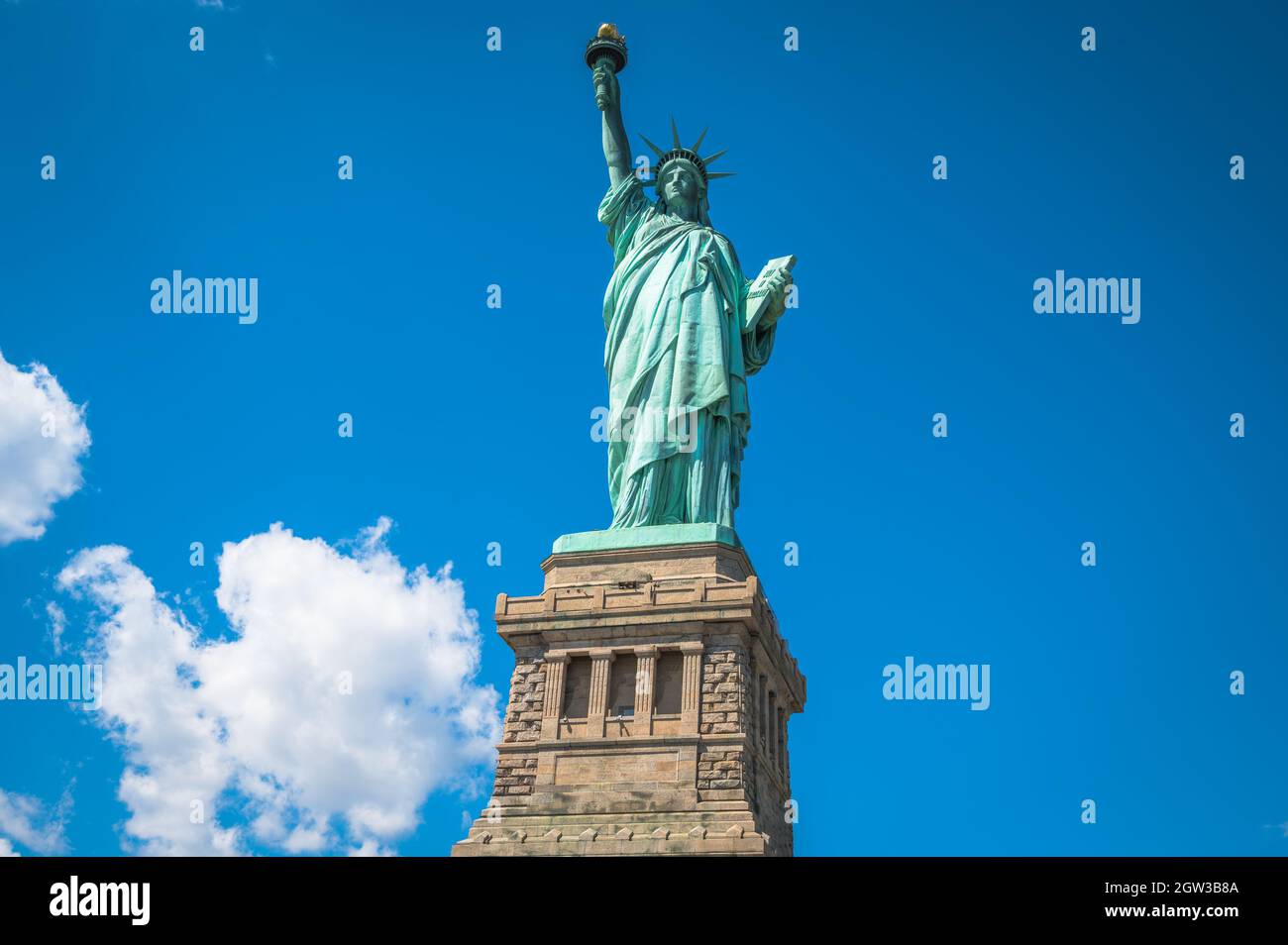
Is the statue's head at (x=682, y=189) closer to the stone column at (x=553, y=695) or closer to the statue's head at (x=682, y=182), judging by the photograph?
the statue's head at (x=682, y=182)

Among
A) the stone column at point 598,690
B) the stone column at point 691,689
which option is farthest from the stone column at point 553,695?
the stone column at point 691,689

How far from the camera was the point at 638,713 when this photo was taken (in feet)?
72.6

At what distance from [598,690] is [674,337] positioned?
815 centimetres

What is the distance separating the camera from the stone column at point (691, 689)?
71.4 ft

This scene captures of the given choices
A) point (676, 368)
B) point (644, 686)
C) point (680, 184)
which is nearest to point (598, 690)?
point (644, 686)

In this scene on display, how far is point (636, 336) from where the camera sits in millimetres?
27375

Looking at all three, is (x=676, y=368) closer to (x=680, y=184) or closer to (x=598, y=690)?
(x=680, y=184)

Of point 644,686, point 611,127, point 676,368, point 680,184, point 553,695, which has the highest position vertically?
point 611,127

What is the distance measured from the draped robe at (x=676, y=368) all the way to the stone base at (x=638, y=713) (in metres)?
1.81

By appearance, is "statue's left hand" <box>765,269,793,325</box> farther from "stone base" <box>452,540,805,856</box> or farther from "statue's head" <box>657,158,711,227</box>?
"stone base" <box>452,540,805,856</box>

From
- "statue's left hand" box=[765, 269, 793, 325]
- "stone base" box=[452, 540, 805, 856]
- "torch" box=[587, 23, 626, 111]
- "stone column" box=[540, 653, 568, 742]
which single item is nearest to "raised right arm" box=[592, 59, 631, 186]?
"torch" box=[587, 23, 626, 111]

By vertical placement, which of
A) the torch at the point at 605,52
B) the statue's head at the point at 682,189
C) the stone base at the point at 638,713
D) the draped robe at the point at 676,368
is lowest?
the stone base at the point at 638,713
